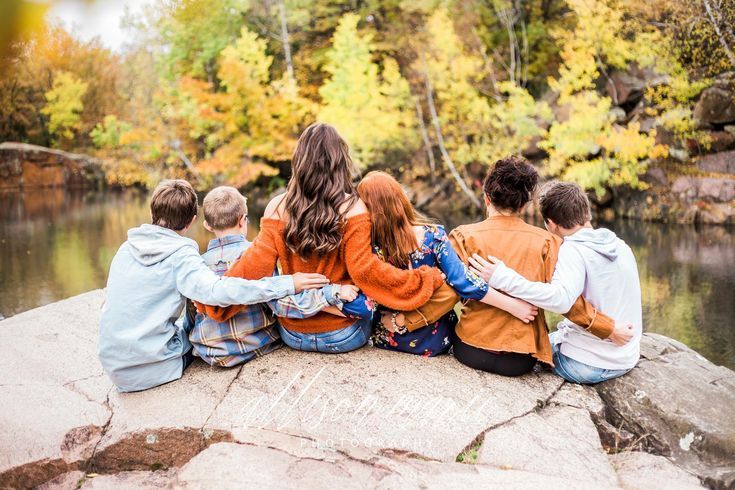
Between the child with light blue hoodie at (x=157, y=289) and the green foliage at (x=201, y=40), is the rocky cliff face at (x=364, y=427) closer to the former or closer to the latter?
the child with light blue hoodie at (x=157, y=289)

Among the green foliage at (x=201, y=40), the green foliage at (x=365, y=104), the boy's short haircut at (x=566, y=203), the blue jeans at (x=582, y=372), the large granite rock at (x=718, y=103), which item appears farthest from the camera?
the green foliage at (x=201, y=40)

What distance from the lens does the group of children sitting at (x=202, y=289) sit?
9.36 ft

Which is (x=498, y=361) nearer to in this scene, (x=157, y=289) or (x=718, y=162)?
(x=157, y=289)

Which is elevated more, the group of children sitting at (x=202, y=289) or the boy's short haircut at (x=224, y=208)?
the boy's short haircut at (x=224, y=208)

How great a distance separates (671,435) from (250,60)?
18686 millimetres

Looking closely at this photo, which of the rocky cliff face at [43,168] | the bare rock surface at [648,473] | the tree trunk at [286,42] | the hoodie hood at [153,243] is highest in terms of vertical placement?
the tree trunk at [286,42]

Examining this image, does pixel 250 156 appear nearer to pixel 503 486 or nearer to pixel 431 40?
pixel 431 40

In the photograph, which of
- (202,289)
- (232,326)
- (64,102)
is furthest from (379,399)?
(64,102)

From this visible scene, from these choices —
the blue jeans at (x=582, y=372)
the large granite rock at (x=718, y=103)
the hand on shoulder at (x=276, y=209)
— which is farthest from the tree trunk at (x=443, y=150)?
the hand on shoulder at (x=276, y=209)

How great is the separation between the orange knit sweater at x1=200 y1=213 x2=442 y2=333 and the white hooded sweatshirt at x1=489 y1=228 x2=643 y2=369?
40 centimetres

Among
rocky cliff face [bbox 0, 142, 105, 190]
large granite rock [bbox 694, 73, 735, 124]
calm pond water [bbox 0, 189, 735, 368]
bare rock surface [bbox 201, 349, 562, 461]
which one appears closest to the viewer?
bare rock surface [bbox 201, 349, 562, 461]

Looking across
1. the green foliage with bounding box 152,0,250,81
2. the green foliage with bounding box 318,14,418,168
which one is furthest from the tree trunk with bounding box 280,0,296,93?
the green foliage with bounding box 318,14,418,168

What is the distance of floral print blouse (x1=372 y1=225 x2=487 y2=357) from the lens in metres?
2.99

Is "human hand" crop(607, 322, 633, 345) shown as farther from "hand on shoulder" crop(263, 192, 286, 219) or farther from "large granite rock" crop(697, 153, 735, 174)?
"large granite rock" crop(697, 153, 735, 174)
